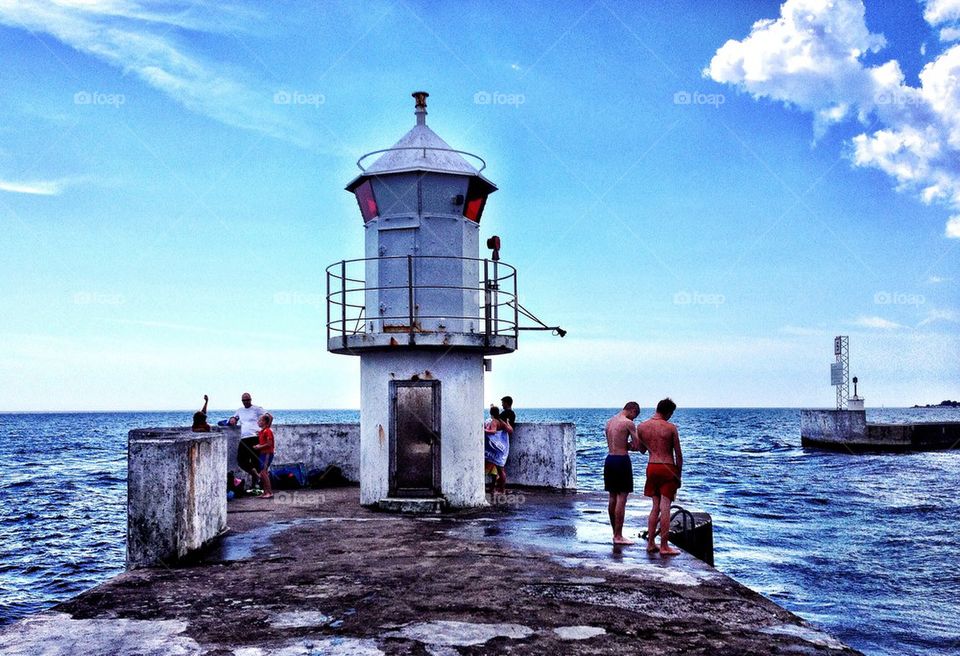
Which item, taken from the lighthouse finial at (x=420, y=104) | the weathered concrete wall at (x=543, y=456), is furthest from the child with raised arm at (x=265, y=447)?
the lighthouse finial at (x=420, y=104)

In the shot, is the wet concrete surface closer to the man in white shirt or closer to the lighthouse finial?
the man in white shirt

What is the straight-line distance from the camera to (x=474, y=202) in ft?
46.5

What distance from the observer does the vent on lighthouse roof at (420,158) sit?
44.9 ft

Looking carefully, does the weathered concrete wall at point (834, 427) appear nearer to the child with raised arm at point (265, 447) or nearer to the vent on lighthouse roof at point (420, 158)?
the vent on lighthouse roof at point (420, 158)

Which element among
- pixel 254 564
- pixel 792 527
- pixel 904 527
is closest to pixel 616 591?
pixel 254 564

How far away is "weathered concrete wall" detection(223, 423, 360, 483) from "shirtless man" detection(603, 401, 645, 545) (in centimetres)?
837

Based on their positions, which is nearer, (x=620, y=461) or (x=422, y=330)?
(x=620, y=461)

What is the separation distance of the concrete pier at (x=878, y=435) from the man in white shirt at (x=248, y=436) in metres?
46.3

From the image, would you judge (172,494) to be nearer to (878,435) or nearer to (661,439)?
(661,439)

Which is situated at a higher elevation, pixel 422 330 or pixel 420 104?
pixel 420 104

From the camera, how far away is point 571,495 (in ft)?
51.7

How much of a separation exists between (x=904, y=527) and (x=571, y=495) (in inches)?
602

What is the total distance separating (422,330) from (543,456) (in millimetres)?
5032

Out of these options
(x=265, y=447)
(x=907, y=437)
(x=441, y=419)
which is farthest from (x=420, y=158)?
(x=907, y=437)
